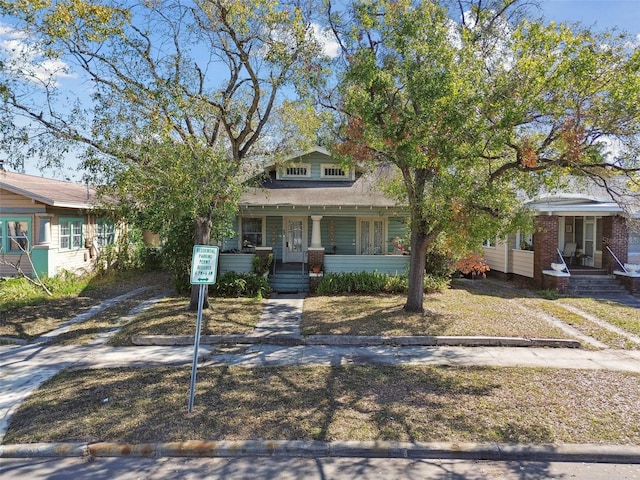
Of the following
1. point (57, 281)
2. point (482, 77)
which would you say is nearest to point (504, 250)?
point (482, 77)

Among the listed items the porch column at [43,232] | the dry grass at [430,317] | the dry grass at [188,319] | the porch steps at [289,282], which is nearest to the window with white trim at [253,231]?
the porch steps at [289,282]

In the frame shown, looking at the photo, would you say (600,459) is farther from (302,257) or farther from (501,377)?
(302,257)

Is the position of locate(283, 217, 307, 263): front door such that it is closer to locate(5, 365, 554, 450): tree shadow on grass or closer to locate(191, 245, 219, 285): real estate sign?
locate(5, 365, 554, 450): tree shadow on grass

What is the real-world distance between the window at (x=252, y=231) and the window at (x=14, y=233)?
7634 millimetres

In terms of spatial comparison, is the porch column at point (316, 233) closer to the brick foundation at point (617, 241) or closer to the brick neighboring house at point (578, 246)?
the brick neighboring house at point (578, 246)

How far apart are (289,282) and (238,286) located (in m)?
2.18

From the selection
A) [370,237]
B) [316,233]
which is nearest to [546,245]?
[370,237]

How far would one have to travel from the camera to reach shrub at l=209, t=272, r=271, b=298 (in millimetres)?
12961

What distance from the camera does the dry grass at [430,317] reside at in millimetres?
8906

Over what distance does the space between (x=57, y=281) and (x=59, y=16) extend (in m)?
8.99

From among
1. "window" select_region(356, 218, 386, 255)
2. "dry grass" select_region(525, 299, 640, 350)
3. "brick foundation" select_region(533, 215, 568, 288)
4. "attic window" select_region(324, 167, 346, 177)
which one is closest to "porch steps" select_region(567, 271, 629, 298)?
"brick foundation" select_region(533, 215, 568, 288)

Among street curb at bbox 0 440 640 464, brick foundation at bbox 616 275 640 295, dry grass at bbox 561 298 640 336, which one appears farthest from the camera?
brick foundation at bbox 616 275 640 295

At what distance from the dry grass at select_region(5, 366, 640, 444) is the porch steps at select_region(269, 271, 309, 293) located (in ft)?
24.2

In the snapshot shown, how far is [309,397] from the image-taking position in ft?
18.8
